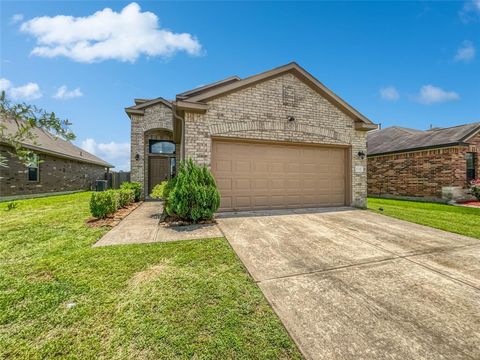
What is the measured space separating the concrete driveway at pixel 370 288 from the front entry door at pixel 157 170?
8.46 metres

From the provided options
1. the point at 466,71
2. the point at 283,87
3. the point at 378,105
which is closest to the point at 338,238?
the point at 283,87

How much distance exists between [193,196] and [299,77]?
587 cm

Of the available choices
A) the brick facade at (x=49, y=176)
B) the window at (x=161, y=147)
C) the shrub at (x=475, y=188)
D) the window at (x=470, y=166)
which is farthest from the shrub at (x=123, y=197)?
the window at (x=470, y=166)

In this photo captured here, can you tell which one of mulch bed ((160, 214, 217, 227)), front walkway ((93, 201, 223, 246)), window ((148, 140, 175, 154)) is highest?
window ((148, 140, 175, 154))

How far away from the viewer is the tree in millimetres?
2145

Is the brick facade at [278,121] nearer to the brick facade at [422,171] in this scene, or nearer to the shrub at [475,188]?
the brick facade at [422,171]

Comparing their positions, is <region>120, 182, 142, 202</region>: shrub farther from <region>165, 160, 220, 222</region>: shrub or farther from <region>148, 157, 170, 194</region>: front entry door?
<region>165, 160, 220, 222</region>: shrub

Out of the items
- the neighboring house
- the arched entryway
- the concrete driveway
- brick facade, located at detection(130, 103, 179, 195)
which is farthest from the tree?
the arched entryway

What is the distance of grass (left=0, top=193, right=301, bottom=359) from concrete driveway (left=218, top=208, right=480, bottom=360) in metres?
0.37

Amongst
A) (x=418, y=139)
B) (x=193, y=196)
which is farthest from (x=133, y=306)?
(x=418, y=139)

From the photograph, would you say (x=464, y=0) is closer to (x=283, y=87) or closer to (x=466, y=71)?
(x=283, y=87)

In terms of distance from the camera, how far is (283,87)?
298 inches

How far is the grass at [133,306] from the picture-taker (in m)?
1.75

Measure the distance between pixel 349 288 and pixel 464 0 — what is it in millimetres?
12293
